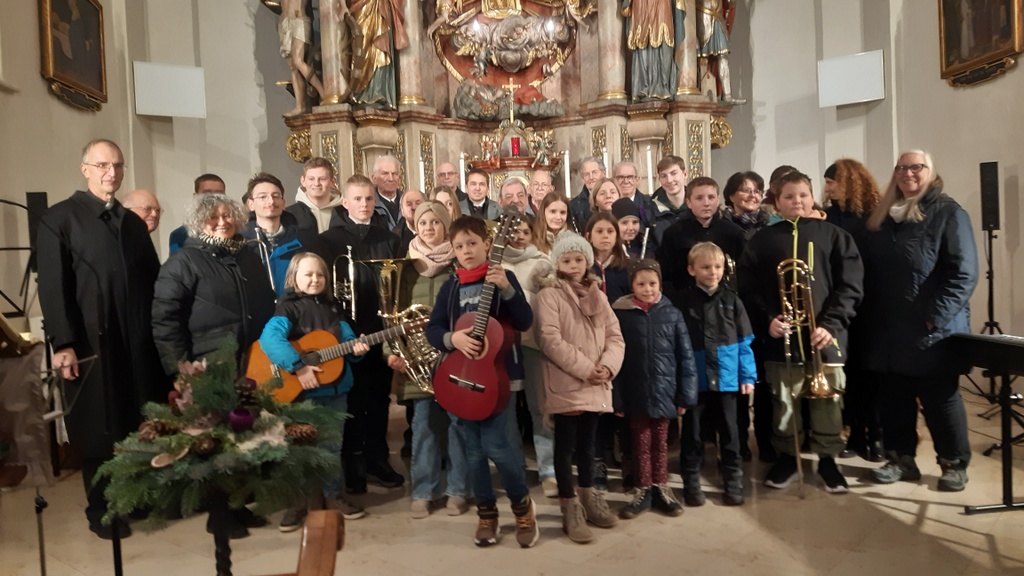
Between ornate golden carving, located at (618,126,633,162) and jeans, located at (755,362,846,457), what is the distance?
5.78 metres

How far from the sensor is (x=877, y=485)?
467cm

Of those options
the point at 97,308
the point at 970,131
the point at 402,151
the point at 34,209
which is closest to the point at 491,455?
the point at 97,308

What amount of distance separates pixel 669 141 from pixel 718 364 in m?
6.02

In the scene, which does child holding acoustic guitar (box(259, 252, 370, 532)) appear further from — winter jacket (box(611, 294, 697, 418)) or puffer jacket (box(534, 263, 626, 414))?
winter jacket (box(611, 294, 697, 418))

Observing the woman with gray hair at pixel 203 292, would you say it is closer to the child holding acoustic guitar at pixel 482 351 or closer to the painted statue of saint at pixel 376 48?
the child holding acoustic guitar at pixel 482 351

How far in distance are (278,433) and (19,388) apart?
868 millimetres

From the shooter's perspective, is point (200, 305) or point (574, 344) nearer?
point (574, 344)

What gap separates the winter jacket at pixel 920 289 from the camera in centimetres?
→ 441

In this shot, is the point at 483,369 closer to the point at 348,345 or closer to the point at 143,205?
the point at 348,345

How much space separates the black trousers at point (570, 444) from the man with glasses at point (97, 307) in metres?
2.16

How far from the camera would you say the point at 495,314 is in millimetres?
3807

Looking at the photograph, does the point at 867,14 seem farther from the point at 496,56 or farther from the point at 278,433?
Result: the point at 278,433

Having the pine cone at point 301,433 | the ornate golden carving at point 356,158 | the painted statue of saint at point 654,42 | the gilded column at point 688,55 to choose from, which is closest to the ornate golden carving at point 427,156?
the ornate golden carving at point 356,158

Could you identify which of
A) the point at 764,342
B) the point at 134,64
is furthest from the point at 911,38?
the point at 134,64
